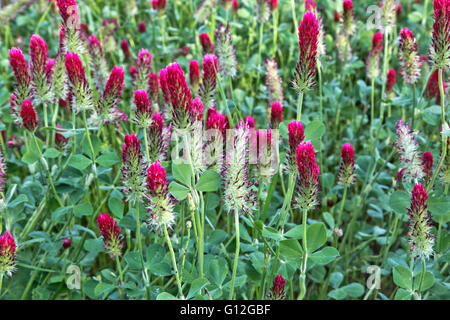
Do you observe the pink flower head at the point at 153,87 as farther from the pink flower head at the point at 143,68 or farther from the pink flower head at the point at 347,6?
the pink flower head at the point at 347,6

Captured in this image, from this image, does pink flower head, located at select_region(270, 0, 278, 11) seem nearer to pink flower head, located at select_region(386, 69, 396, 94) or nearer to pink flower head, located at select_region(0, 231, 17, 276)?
pink flower head, located at select_region(386, 69, 396, 94)

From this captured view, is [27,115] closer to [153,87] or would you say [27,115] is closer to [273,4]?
[153,87]

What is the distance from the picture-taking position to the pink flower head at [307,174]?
1.23 metres

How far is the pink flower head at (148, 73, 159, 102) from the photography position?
193 centimetres

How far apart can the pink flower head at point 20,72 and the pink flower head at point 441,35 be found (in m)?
1.23

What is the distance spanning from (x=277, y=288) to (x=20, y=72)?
1.05 m

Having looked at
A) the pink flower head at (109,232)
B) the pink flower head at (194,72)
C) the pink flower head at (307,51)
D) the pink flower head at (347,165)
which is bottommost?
the pink flower head at (109,232)

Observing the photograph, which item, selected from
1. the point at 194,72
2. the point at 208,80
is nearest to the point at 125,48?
the point at 194,72

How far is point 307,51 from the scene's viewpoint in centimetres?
133

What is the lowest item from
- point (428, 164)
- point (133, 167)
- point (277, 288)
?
point (277, 288)

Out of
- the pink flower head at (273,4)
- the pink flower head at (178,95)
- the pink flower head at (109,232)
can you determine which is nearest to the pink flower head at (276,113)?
the pink flower head at (178,95)

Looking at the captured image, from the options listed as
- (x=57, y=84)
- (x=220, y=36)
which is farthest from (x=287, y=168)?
(x=57, y=84)
